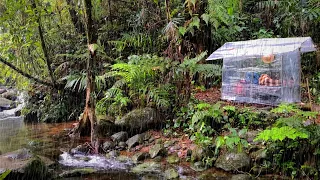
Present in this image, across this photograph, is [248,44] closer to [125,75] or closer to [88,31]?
[125,75]

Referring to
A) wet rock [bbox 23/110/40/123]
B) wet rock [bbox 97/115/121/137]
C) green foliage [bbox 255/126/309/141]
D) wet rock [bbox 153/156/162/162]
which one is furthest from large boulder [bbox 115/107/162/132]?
wet rock [bbox 23/110/40/123]

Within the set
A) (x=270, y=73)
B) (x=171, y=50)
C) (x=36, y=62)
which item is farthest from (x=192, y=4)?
(x=36, y=62)

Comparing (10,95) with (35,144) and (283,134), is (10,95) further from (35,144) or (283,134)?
(283,134)

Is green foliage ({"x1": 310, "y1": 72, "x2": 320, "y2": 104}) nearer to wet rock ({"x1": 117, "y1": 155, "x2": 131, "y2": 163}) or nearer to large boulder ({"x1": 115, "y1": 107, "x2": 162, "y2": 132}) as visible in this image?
large boulder ({"x1": 115, "y1": 107, "x2": 162, "y2": 132})

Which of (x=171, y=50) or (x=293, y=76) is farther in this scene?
(x=171, y=50)

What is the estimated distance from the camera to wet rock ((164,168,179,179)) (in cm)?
545

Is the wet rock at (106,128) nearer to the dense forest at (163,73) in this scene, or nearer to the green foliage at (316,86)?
the dense forest at (163,73)

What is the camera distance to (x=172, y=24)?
8.73m

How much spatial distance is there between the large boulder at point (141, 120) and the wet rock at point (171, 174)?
8.22ft

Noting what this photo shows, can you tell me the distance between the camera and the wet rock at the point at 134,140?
24.2 feet

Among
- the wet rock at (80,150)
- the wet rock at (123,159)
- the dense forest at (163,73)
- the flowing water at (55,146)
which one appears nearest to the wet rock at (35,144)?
the flowing water at (55,146)

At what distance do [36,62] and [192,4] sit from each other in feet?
20.9

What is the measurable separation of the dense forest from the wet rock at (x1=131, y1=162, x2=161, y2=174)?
0.89m

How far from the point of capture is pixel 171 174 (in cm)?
550
